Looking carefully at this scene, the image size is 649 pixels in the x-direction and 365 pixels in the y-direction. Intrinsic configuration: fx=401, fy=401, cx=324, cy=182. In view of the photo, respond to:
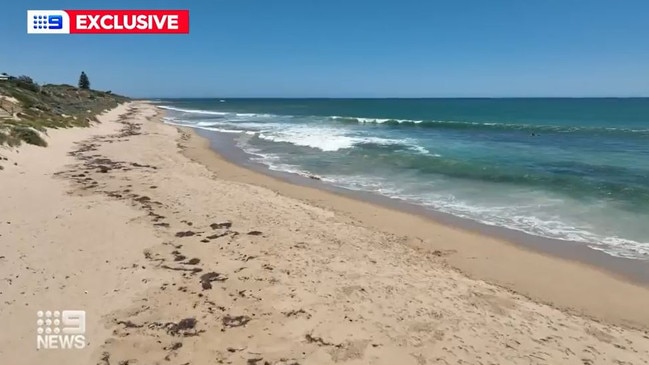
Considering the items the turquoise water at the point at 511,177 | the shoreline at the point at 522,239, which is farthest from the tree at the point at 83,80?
the shoreline at the point at 522,239

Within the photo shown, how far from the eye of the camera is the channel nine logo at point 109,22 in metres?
15.5

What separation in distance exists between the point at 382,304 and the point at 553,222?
7.04 meters

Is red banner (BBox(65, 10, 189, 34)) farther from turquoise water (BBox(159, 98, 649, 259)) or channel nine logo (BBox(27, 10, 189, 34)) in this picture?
turquoise water (BBox(159, 98, 649, 259))

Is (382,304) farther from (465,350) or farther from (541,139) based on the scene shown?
(541,139)

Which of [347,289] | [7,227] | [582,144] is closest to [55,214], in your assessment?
[7,227]

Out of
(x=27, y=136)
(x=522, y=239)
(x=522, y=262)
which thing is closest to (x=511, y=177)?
(x=522, y=239)

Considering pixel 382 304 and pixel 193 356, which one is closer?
pixel 193 356

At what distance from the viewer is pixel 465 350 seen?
4.78 m

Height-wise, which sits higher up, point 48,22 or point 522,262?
point 48,22

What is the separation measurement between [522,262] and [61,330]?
7.70m

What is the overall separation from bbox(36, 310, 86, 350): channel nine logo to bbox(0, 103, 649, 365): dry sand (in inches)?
3.3

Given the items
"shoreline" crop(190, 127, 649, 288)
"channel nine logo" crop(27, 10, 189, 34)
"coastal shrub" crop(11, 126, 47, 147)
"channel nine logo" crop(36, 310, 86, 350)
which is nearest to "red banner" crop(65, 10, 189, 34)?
"channel nine logo" crop(27, 10, 189, 34)

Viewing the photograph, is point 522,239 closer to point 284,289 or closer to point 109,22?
point 284,289

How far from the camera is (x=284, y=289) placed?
20.0 feet
